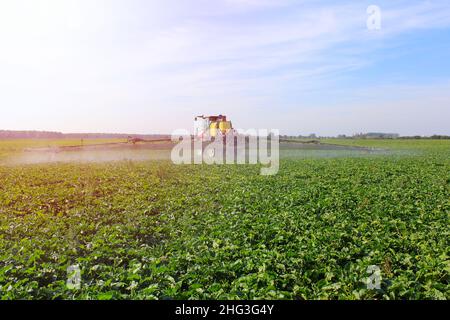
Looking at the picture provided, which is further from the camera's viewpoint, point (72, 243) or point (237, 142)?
point (237, 142)

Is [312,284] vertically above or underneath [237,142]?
underneath

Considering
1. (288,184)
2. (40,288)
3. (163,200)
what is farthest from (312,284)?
(288,184)

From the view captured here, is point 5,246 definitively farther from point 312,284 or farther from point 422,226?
point 422,226

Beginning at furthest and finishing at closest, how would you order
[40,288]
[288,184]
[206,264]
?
[288,184], [206,264], [40,288]

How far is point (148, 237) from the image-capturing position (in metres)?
9.95

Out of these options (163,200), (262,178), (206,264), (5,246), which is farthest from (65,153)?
(206,264)

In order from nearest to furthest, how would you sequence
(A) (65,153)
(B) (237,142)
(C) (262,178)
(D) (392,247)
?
(D) (392,247), (C) (262,178), (B) (237,142), (A) (65,153)

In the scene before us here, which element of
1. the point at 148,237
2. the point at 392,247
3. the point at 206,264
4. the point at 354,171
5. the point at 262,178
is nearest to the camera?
the point at 206,264

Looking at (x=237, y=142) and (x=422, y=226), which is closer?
(x=422, y=226)

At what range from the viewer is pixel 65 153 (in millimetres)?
45000

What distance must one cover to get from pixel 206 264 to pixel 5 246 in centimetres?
497
